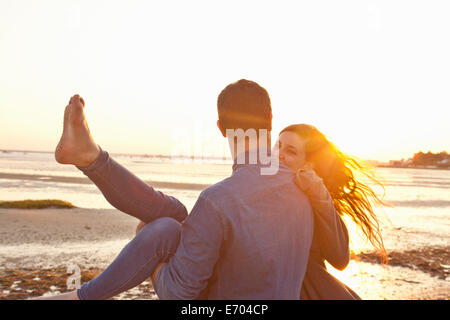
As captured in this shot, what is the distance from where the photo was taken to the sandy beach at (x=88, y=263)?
24.1 feet

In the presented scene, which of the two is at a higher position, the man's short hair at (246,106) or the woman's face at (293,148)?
the man's short hair at (246,106)

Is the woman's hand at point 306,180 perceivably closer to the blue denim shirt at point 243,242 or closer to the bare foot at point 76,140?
the blue denim shirt at point 243,242

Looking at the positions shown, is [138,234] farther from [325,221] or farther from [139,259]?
[325,221]

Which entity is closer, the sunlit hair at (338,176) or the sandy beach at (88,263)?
the sunlit hair at (338,176)

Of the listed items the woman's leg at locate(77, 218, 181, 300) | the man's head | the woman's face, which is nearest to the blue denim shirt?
the woman's leg at locate(77, 218, 181, 300)

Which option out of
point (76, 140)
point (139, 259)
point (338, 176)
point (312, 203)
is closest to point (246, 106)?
point (312, 203)

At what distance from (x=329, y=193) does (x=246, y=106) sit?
0.90 metres

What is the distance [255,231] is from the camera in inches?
83.4

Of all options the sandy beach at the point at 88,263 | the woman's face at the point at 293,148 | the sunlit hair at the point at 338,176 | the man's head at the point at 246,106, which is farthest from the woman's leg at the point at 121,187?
the sandy beach at the point at 88,263

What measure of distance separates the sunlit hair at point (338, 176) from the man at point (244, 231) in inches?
36.9

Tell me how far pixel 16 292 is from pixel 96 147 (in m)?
5.34

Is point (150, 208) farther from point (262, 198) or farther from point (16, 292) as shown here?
point (16, 292)
